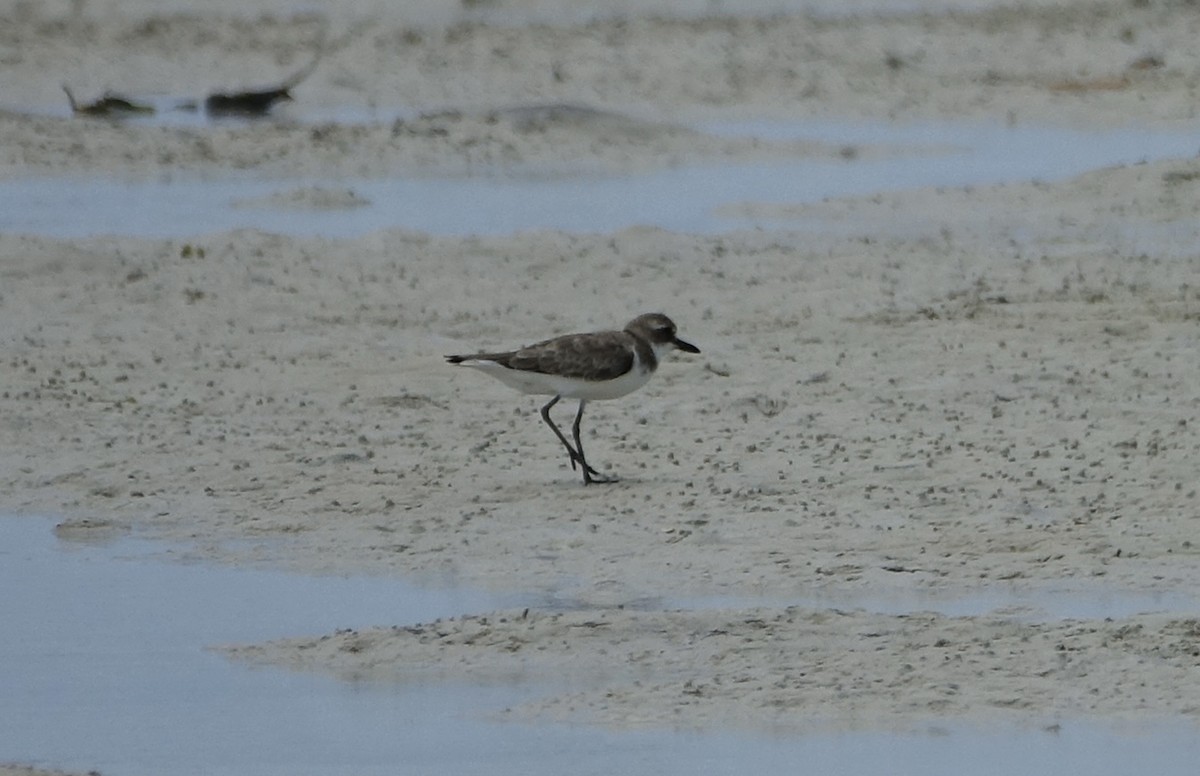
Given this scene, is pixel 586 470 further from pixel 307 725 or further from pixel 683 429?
A: pixel 307 725

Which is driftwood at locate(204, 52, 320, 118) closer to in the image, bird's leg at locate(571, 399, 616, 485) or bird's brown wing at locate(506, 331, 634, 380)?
bird's brown wing at locate(506, 331, 634, 380)

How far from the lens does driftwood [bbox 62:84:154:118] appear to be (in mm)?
23078

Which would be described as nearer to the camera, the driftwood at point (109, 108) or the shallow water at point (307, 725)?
the shallow water at point (307, 725)

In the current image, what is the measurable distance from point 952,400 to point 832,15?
19383 mm

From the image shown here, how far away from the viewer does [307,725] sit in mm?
6883

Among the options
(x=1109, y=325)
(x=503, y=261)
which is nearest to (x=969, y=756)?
(x=1109, y=325)

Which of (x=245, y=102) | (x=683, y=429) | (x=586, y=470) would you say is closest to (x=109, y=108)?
(x=245, y=102)

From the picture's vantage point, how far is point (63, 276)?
48.5ft

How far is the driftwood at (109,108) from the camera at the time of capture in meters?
23.1

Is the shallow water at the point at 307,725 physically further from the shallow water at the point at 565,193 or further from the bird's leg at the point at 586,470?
the shallow water at the point at 565,193

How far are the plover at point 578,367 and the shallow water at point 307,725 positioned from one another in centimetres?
167

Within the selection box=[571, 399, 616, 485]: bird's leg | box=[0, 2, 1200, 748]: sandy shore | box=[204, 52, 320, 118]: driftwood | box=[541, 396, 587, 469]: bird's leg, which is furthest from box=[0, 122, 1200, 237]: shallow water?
box=[571, 399, 616, 485]: bird's leg

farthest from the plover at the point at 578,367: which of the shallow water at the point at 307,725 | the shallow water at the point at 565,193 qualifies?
the shallow water at the point at 565,193

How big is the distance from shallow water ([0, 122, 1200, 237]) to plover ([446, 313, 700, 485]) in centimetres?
654
